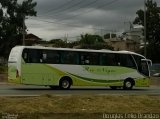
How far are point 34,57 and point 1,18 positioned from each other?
49.7 meters

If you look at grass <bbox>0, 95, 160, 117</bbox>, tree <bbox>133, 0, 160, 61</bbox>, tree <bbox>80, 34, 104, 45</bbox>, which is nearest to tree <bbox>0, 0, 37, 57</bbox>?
tree <bbox>133, 0, 160, 61</bbox>

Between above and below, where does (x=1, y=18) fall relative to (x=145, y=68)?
above

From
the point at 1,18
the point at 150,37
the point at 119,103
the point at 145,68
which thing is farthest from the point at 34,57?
the point at 150,37

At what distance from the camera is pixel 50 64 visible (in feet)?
100

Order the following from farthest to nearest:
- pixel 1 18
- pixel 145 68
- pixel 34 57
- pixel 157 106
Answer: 1. pixel 1 18
2. pixel 145 68
3. pixel 34 57
4. pixel 157 106

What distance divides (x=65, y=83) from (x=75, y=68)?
119 cm

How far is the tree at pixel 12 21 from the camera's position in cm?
7781

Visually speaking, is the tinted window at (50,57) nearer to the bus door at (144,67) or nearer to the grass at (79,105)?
the bus door at (144,67)

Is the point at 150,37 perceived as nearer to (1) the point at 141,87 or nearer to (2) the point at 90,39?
(2) the point at 90,39

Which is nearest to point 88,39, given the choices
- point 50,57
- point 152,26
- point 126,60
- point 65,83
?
point 152,26

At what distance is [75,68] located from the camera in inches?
1251

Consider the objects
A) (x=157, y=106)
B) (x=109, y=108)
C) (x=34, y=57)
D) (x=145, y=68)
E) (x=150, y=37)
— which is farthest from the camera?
(x=150, y=37)

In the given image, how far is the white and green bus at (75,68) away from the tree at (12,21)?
45.1 metres

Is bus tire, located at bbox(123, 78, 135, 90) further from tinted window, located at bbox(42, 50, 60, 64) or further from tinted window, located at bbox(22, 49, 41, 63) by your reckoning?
tinted window, located at bbox(22, 49, 41, 63)
